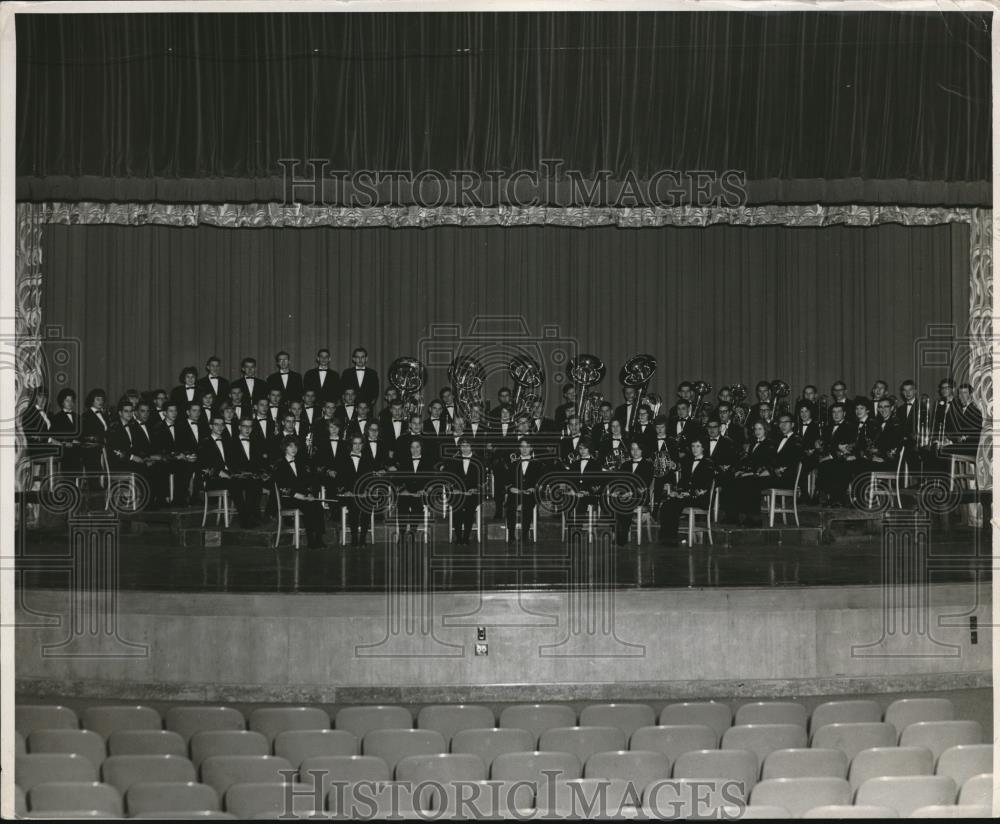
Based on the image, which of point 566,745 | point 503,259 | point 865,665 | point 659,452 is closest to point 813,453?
point 659,452

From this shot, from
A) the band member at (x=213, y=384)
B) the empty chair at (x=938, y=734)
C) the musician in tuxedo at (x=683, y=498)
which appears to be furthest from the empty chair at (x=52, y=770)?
the band member at (x=213, y=384)

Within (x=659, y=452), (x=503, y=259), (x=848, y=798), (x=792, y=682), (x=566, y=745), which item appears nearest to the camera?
(x=848, y=798)

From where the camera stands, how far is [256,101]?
12.1 metres

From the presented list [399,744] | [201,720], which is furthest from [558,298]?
[399,744]

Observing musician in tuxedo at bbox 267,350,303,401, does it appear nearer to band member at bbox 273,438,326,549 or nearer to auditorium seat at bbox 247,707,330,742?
band member at bbox 273,438,326,549

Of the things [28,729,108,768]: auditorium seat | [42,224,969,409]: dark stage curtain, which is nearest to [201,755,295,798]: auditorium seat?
[28,729,108,768]: auditorium seat

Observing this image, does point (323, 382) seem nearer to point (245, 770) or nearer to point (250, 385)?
point (250, 385)

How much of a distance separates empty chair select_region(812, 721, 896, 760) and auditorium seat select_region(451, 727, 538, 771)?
5.12ft

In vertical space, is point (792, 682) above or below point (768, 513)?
below

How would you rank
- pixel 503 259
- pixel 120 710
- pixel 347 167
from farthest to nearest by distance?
pixel 503 259 < pixel 347 167 < pixel 120 710

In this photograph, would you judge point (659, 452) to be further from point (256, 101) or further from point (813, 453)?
point (256, 101)

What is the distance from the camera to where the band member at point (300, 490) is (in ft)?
35.7

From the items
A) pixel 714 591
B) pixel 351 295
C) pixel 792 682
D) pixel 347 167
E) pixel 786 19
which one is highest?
pixel 786 19

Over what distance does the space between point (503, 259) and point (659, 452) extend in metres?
4.94
